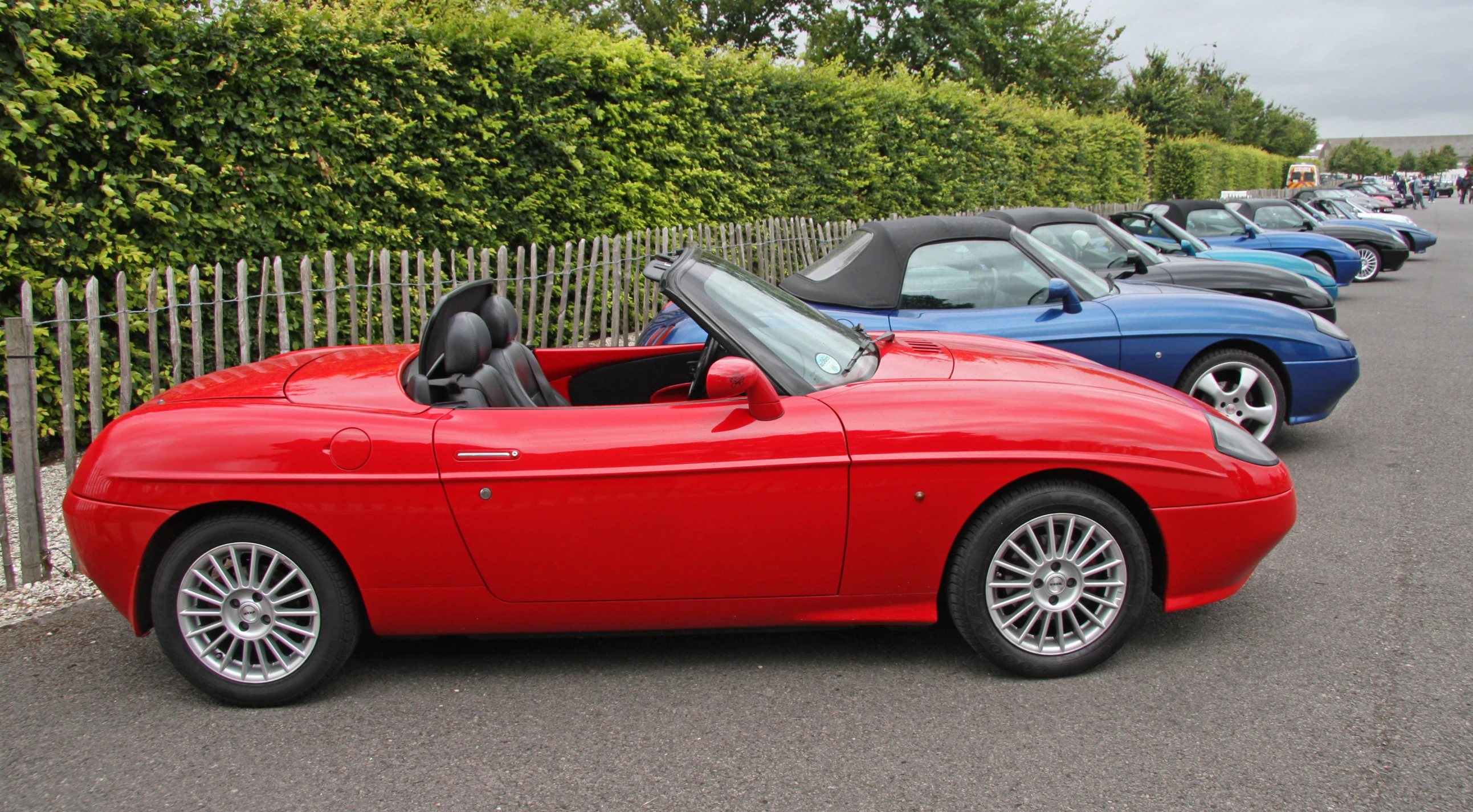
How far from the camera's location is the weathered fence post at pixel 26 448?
4.20 m

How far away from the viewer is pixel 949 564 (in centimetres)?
325

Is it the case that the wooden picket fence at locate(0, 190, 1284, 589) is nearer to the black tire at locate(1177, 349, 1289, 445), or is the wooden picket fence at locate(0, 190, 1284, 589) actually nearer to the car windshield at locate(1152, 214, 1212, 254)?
the black tire at locate(1177, 349, 1289, 445)

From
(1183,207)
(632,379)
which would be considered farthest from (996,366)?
(1183,207)

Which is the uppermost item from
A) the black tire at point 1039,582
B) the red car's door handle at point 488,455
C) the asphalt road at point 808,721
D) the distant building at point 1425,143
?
the distant building at point 1425,143

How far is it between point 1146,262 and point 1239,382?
8.63 ft

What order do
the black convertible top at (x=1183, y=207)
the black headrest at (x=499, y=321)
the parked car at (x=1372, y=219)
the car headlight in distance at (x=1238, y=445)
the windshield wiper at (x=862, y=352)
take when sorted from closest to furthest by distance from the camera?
the car headlight in distance at (x=1238, y=445), the windshield wiper at (x=862, y=352), the black headrest at (x=499, y=321), the black convertible top at (x=1183, y=207), the parked car at (x=1372, y=219)

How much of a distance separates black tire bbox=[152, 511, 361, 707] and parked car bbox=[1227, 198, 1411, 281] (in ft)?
55.6

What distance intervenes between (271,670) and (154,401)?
105 centimetres

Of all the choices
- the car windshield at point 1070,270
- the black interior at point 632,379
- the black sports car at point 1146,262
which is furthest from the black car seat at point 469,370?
the black sports car at point 1146,262

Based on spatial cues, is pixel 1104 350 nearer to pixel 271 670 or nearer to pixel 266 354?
pixel 271 670

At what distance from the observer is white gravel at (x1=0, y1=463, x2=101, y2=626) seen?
163 inches

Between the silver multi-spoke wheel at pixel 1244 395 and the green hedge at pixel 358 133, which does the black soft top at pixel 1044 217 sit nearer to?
the silver multi-spoke wheel at pixel 1244 395

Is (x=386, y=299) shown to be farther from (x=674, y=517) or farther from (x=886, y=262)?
(x=674, y=517)

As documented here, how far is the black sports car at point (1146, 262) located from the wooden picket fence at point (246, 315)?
3.15m
